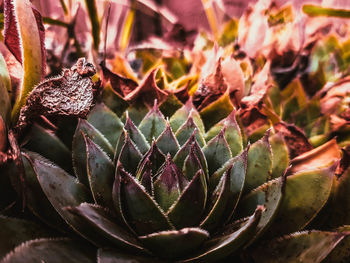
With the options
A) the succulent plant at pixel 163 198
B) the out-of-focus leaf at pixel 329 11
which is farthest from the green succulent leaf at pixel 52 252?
the out-of-focus leaf at pixel 329 11

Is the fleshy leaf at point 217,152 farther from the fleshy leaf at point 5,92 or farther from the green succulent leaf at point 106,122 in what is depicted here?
the fleshy leaf at point 5,92

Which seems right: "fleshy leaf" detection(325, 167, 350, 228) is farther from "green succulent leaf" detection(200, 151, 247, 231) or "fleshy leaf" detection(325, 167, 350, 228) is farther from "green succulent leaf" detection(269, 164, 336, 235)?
"green succulent leaf" detection(200, 151, 247, 231)

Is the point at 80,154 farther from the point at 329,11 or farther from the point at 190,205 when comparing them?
the point at 329,11

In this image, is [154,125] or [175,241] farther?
[154,125]

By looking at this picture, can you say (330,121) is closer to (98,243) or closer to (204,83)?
(204,83)

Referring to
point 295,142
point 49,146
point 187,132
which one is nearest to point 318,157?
point 295,142
